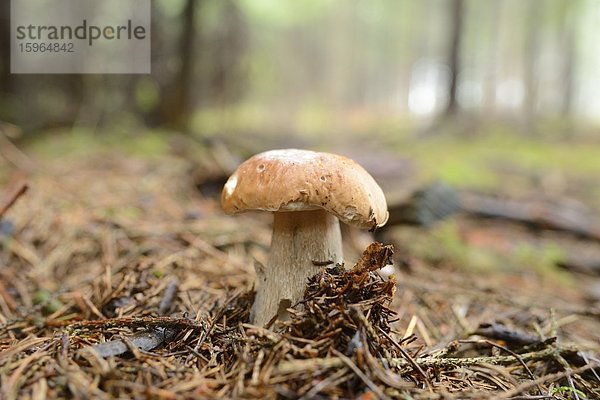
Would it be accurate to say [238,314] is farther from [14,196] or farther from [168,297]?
[14,196]

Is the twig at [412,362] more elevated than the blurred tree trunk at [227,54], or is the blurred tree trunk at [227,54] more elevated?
the blurred tree trunk at [227,54]

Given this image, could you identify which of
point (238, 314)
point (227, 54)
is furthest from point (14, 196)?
point (227, 54)

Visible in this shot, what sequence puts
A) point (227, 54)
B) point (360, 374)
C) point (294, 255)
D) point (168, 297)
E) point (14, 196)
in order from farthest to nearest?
point (227, 54)
point (14, 196)
point (168, 297)
point (294, 255)
point (360, 374)

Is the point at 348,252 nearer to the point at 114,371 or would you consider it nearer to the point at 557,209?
the point at 114,371

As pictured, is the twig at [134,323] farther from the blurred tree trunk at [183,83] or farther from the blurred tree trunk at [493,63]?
the blurred tree trunk at [493,63]

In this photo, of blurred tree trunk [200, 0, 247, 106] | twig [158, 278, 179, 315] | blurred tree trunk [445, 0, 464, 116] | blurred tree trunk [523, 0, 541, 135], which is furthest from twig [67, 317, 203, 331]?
blurred tree trunk [523, 0, 541, 135]

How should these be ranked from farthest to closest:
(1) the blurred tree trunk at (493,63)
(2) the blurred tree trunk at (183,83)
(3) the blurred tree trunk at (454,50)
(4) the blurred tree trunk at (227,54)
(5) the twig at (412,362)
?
(1) the blurred tree trunk at (493,63) → (3) the blurred tree trunk at (454,50) → (4) the blurred tree trunk at (227,54) → (2) the blurred tree trunk at (183,83) → (5) the twig at (412,362)

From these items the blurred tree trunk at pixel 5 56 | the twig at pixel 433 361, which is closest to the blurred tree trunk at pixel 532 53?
the blurred tree trunk at pixel 5 56

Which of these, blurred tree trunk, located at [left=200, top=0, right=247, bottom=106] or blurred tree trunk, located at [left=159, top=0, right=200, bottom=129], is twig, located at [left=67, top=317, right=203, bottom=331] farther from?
blurred tree trunk, located at [left=200, top=0, right=247, bottom=106]
